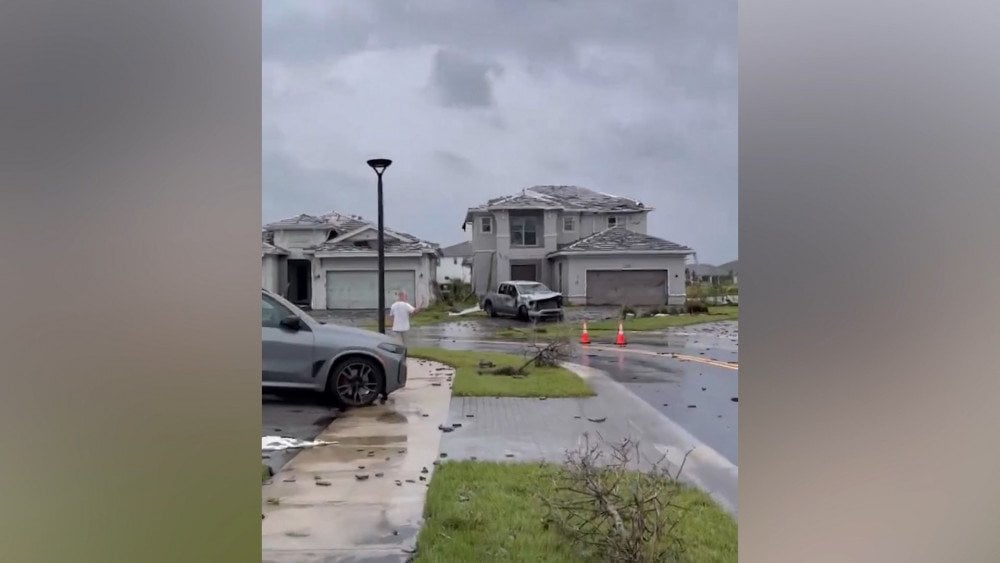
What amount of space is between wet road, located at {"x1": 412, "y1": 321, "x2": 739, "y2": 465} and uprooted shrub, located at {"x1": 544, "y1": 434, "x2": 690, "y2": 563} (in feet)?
1.00

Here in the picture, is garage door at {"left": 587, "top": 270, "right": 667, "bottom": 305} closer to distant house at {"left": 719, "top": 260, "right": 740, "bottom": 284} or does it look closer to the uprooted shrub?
distant house at {"left": 719, "top": 260, "right": 740, "bottom": 284}

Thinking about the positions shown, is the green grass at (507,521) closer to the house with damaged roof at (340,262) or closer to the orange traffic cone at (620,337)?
the orange traffic cone at (620,337)

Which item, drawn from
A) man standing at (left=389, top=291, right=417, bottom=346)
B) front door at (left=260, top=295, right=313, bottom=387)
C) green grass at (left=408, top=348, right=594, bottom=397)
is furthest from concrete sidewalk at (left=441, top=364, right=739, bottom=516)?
front door at (left=260, top=295, right=313, bottom=387)

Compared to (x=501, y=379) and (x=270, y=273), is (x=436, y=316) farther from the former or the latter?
(x=270, y=273)

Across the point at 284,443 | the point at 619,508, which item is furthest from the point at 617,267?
the point at 284,443

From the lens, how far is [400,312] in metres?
2.90

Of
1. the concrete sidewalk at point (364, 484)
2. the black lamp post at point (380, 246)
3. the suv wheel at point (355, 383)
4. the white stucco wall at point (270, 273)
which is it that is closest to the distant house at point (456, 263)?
the black lamp post at point (380, 246)

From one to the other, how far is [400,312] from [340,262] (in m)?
0.37

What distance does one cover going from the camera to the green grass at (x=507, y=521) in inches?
84.9

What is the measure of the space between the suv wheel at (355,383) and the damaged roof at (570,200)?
1.12 metres

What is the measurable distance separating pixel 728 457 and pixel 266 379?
2.27 metres
